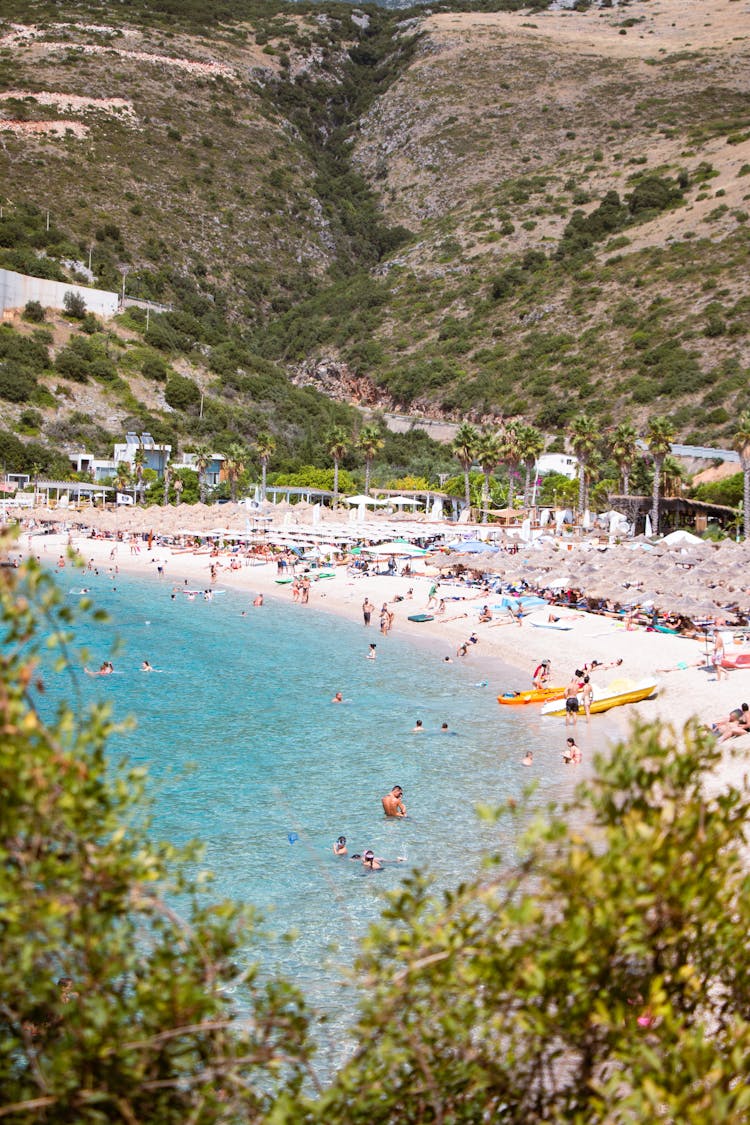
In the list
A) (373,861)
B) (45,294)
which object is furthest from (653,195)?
(373,861)

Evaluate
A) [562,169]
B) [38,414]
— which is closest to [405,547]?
[38,414]

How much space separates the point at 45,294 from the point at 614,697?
81.9 meters

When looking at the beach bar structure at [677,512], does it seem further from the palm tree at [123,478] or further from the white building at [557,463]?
the palm tree at [123,478]

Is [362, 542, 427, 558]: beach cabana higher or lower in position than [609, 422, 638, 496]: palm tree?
lower

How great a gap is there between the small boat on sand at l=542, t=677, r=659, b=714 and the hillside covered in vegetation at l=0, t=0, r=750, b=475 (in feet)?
163

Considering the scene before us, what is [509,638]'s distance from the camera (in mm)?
33875

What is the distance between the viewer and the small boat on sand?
24.1 m

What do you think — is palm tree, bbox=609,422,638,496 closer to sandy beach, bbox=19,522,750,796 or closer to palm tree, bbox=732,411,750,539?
palm tree, bbox=732,411,750,539

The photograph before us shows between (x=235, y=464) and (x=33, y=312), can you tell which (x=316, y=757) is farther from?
(x=33, y=312)

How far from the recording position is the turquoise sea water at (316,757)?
13.8 m

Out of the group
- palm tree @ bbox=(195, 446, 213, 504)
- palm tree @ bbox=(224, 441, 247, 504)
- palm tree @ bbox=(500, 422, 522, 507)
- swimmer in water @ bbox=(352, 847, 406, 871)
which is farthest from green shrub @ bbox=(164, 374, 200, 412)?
swimmer in water @ bbox=(352, 847, 406, 871)

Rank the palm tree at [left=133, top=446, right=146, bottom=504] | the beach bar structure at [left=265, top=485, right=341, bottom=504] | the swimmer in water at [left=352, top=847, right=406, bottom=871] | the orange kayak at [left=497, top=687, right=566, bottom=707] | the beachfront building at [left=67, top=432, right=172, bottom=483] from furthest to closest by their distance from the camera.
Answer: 1. the beachfront building at [left=67, top=432, right=172, bottom=483]
2. the beach bar structure at [left=265, top=485, right=341, bottom=504]
3. the palm tree at [left=133, top=446, right=146, bottom=504]
4. the orange kayak at [left=497, top=687, right=566, bottom=707]
5. the swimmer in water at [left=352, top=847, right=406, bottom=871]

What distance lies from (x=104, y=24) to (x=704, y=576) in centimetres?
14766

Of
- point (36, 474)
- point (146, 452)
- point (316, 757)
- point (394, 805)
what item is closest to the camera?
point (394, 805)
